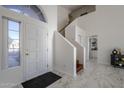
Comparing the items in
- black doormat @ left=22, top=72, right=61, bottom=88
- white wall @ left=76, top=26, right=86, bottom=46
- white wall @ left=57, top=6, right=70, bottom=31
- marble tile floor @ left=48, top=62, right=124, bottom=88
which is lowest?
black doormat @ left=22, top=72, right=61, bottom=88

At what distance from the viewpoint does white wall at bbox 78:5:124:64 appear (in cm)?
541

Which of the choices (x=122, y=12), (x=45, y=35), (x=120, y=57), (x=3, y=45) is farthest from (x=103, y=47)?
(x=3, y=45)

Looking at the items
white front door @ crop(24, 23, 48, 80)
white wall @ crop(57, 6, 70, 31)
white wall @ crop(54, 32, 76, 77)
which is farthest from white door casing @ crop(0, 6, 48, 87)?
white wall @ crop(57, 6, 70, 31)

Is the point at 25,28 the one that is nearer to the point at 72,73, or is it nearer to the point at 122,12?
the point at 72,73

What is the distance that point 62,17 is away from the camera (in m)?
8.20

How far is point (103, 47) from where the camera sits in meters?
6.09

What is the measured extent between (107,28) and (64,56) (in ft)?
12.2

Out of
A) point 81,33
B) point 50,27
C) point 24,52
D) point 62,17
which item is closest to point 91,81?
point 24,52

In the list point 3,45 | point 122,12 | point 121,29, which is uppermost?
point 122,12

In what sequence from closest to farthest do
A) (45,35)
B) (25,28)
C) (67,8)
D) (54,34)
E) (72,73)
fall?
(25,28), (72,73), (45,35), (54,34), (67,8)

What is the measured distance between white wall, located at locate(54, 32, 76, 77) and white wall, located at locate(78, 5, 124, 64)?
128 inches

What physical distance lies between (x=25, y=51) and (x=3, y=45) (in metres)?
0.78

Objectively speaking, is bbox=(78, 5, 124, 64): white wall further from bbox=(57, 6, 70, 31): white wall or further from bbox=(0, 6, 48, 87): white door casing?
bbox=(0, 6, 48, 87): white door casing

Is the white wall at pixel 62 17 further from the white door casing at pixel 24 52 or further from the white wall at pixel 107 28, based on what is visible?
the white door casing at pixel 24 52
